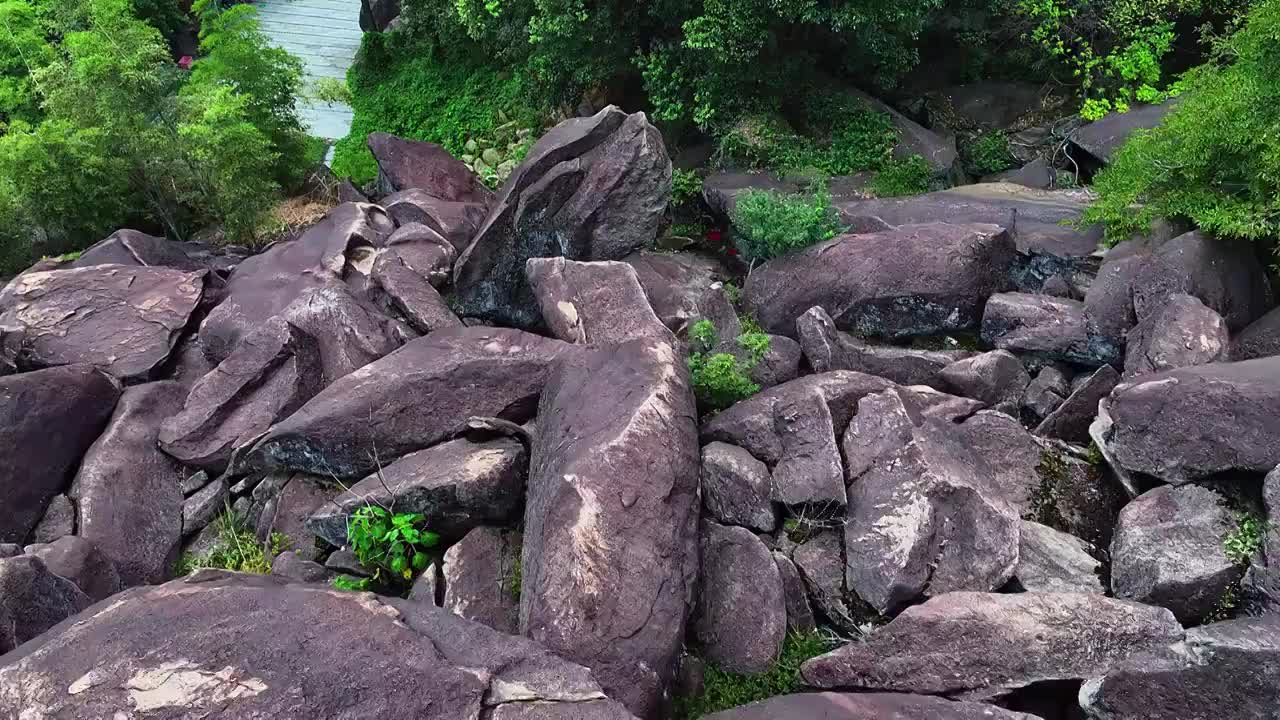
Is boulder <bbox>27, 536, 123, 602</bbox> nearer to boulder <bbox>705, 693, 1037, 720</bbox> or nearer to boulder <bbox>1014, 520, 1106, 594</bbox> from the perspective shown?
boulder <bbox>705, 693, 1037, 720</bbox>

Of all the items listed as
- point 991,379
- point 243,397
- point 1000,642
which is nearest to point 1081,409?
point 991,379

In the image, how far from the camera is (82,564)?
632 centimetres

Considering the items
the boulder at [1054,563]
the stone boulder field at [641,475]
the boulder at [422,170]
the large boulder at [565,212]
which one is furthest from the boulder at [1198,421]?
the boulder at [422,170]

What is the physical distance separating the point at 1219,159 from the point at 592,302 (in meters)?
5.68

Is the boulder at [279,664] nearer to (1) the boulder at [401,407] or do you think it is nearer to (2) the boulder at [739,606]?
(2) the boulder at [739,606]

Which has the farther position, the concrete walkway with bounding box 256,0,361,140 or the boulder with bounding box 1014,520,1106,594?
the concrete walkway with bounding box 256,0,361,140

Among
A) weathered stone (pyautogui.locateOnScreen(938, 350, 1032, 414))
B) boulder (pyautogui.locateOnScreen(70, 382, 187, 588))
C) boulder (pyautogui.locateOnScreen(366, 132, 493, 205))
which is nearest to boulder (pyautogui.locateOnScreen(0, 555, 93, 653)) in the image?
boulder (pyautogui.locateOnScreen(70, 382, 187, 588))

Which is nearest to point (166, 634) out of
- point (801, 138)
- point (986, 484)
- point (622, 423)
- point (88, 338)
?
point (622, 423)

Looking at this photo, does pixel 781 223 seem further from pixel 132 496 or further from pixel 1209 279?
pixel 132 496

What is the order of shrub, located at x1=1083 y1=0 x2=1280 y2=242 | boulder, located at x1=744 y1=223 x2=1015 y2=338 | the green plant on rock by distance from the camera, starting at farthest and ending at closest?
boulder, located at x1=744 y1=223 x2=1015 y2=338
shrub, located at x1=1083 y1=0 x2=1280 y2=242
the green plant on rock

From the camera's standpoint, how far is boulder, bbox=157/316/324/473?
751cm

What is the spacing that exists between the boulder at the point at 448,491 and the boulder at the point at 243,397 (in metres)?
1.61

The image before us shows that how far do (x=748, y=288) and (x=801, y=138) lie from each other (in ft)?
10.5

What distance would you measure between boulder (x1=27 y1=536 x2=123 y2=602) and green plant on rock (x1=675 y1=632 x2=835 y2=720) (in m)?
4.71
